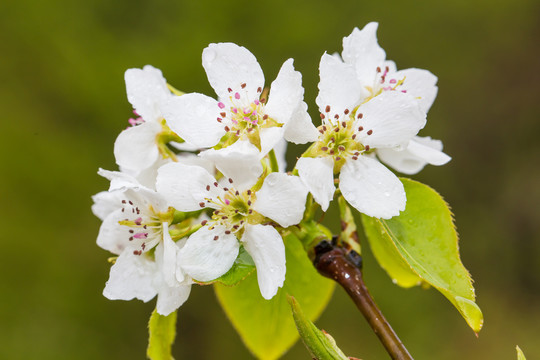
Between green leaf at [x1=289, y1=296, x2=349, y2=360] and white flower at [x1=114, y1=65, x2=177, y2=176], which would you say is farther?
white flower at [x1=114, y1=65, x2=177, y2=176]

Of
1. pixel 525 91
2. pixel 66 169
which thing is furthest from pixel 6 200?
pixel 525 91

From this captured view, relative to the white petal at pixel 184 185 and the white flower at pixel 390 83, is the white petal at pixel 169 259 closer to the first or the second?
the white petal at pixel 184 185

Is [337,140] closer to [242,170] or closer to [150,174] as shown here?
[242,170]

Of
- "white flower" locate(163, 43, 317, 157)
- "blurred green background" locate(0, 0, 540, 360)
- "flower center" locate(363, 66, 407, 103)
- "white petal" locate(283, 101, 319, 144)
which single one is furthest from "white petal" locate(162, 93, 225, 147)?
"blurred green background" locate(0, 0, 540, 360)

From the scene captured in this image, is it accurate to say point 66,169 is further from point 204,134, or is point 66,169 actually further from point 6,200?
point 204,134

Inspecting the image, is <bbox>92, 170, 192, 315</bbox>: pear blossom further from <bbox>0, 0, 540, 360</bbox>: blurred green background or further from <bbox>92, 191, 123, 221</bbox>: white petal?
<bbox>0, 0, 540, 360</bbox>: blurred green background

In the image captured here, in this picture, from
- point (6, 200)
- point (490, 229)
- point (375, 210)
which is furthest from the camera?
point (490, 229)

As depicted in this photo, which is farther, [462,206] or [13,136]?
[462,206]
